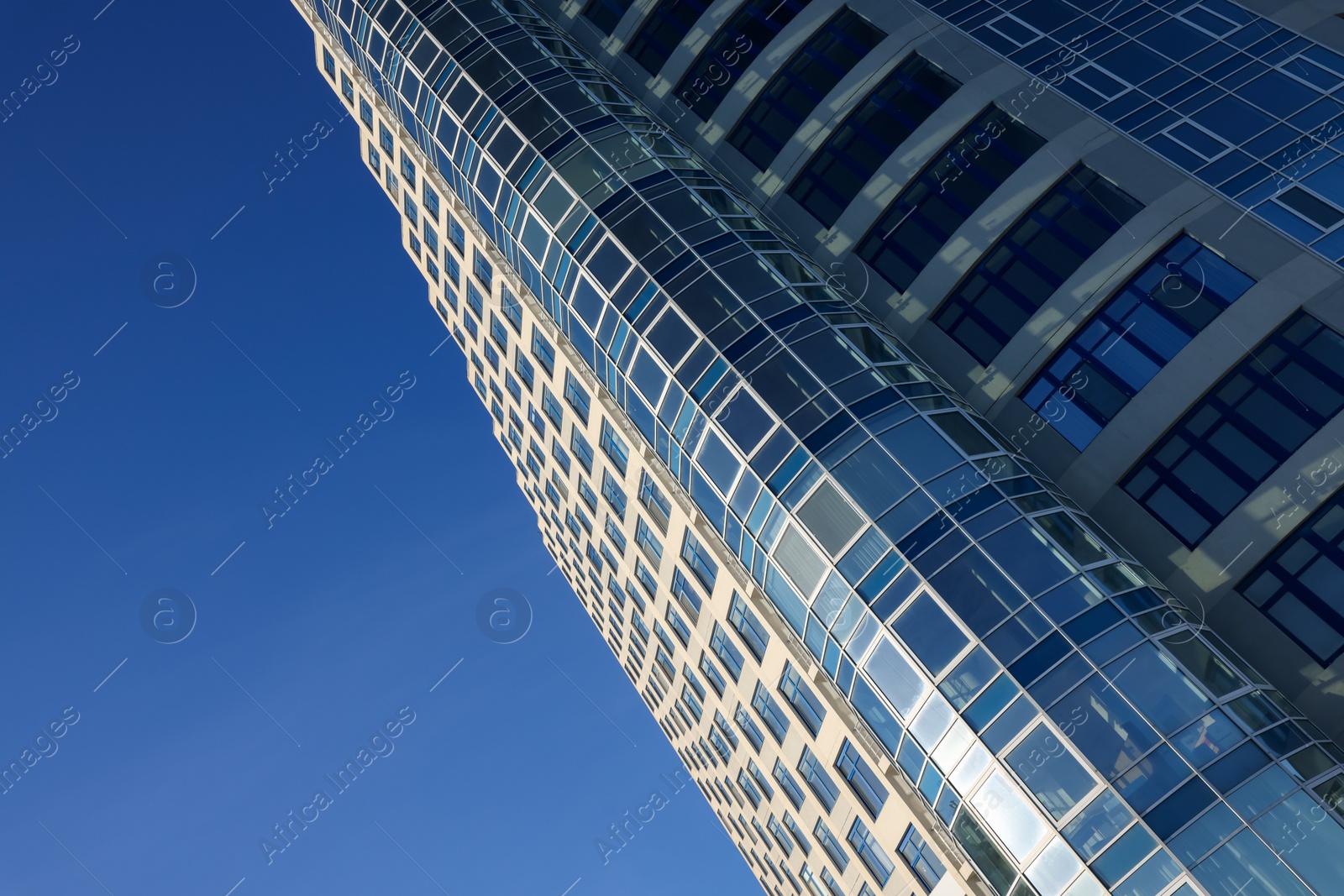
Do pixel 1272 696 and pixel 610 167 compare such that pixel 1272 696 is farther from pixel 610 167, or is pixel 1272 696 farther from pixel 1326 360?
pixel 610 167

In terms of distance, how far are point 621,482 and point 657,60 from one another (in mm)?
16684

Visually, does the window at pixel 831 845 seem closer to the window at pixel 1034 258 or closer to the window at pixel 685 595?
the window at pixel 685 595

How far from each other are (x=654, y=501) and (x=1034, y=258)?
15285mm

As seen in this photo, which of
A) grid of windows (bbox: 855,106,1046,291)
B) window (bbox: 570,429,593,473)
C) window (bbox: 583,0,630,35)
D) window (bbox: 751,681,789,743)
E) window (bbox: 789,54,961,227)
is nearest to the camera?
grid of windows (bbox: 855,106,1046,291)

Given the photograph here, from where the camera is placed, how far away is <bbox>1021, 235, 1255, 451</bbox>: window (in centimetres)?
2027

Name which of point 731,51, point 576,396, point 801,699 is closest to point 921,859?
point 801,699

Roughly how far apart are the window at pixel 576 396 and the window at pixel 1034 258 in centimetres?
1563

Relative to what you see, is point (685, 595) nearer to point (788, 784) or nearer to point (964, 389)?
point (788, 784)

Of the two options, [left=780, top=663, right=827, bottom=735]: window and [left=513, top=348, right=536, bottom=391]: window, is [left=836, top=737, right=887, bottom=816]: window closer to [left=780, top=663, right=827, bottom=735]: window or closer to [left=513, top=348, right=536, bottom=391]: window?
[left=780, top=663, right=827, bottom=735]: window

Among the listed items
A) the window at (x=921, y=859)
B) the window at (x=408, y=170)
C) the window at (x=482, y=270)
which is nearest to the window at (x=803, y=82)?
the window at (x=482, y=270)

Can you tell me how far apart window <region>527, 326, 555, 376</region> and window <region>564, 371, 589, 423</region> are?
1.31 metres

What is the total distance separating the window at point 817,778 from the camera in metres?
27.1

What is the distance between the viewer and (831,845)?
96.1ft

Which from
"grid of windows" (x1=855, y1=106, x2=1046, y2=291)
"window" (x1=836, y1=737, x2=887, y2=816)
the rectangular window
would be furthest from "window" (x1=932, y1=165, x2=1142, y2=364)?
the rectangular window
